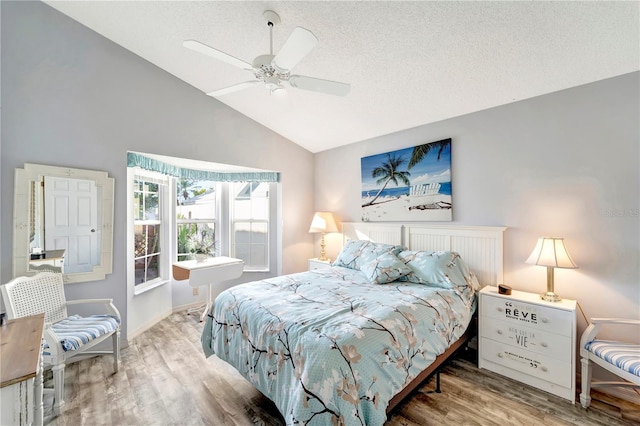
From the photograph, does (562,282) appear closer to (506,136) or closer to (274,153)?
(506,136)

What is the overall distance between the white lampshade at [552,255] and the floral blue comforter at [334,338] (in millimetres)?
594

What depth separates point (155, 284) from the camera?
11.2 ft

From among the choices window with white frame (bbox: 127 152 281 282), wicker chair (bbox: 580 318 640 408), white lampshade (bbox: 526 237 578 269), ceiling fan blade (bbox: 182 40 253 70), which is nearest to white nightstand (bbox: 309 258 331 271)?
window with white frame (bbox: 127 152 281 282)

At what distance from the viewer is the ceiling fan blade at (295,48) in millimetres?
1362

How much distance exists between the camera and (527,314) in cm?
213

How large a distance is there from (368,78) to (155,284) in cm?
342

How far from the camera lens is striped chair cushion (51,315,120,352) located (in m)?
1.91

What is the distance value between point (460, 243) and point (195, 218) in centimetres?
356

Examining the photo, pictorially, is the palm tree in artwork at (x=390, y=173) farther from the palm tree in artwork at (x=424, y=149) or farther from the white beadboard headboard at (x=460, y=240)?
the white beadboard headboard at (x=460, y=240)

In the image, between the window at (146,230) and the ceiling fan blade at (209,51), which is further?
the window at (146,230)

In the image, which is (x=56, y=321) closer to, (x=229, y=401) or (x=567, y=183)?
(x=229, y=401)

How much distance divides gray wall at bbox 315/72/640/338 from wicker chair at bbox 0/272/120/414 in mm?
3404

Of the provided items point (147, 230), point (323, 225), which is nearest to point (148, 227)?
point (147, 230)

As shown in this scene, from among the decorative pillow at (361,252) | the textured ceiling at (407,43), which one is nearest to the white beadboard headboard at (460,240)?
the decorative pillow at (361,252)
